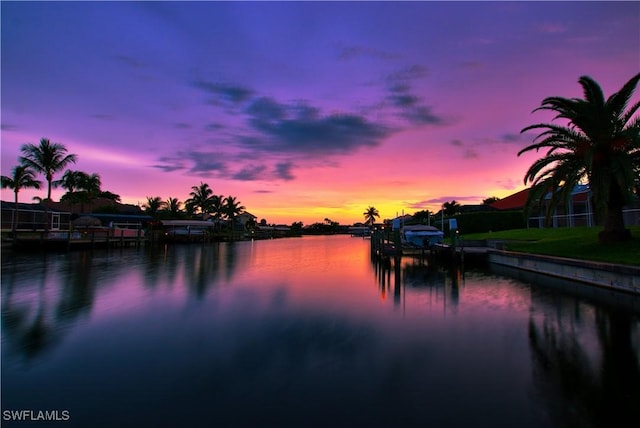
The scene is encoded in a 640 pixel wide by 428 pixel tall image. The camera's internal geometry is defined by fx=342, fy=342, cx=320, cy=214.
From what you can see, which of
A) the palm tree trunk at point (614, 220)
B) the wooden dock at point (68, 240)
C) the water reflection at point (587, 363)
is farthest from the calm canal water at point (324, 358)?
the wooden dock at point (68, 240)

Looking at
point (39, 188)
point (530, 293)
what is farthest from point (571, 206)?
point (39, 188)

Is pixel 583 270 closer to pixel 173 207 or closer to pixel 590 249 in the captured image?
pixel 590 249

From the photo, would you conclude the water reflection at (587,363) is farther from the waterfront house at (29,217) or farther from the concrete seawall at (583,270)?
the waterfront house at (29,217)

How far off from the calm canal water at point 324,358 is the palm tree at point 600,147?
4.48 m

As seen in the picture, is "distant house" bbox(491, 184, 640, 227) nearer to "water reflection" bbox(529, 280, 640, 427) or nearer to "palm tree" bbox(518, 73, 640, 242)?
"palm tree" bbox(518, 73, 640, 242)

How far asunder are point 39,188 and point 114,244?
33.2 ft

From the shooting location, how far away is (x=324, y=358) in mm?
7750

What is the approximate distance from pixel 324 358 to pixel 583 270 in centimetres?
1345

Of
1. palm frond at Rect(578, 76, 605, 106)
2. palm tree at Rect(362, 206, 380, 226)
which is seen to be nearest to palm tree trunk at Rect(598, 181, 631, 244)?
palm frond at Rect(578, 76, 605, 106)

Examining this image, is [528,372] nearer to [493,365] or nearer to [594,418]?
[493,365]

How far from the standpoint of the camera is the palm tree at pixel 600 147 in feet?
48.8

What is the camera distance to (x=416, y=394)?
232 inches

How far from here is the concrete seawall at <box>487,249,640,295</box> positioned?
12.5 metres

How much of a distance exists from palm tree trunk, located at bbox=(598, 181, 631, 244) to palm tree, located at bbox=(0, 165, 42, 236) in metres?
47.7
